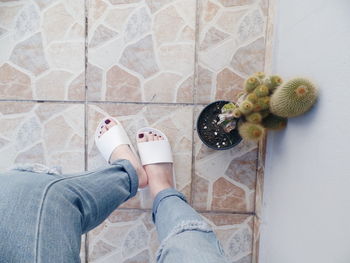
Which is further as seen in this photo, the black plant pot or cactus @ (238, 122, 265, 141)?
the black plant pot

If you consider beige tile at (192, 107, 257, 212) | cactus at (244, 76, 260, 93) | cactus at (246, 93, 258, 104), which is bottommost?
beige tile at (192, 107, 257, 212)

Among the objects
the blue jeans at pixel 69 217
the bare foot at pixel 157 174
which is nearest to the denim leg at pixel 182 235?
the blue jeans at pixel 69 217

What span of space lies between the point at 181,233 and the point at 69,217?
0.26 m

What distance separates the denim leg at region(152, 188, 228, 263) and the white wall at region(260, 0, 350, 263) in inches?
8.9

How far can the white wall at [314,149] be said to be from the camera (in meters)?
0.57

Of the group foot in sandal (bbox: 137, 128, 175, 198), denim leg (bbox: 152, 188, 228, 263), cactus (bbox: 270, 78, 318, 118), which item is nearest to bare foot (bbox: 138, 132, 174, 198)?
foot in sandal (bbox: 137, 128, 175, 198)

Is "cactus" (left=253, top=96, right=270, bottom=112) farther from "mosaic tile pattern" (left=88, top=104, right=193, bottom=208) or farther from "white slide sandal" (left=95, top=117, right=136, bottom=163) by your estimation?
"white slide sandal" (left=95, top=117, right=136, bottom=163)

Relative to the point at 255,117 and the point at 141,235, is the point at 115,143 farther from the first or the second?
the point at 255,117

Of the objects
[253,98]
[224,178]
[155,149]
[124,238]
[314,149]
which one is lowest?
[124,238]

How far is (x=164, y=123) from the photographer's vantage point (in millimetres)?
1022

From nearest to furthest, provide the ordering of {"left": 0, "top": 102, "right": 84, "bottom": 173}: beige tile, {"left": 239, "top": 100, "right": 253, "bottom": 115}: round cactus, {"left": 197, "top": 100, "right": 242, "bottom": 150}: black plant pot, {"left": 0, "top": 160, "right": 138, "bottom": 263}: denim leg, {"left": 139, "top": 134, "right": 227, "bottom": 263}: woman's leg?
1. {"left": 0, "top": 160, "right": 138, "bottom": 263}: denim leg
2. {"left": 139, "top": 134, "right": 227, "bottom": 263}: woman's leg
3. {"left": 239, "top": 100, "right": 253, "bottom": 115}: round cactus
4. {"left": 197, "top": 100, "right": 242, "bottom": 150}: black plant pot
5. {"left": 0, "top": 102, "right": 84, "bottom": 173}: beige tile

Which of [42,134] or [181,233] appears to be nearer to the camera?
[181,233]

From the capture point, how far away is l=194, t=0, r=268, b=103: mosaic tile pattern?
98cm

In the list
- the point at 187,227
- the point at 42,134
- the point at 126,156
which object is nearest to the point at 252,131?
the point at 187,227
